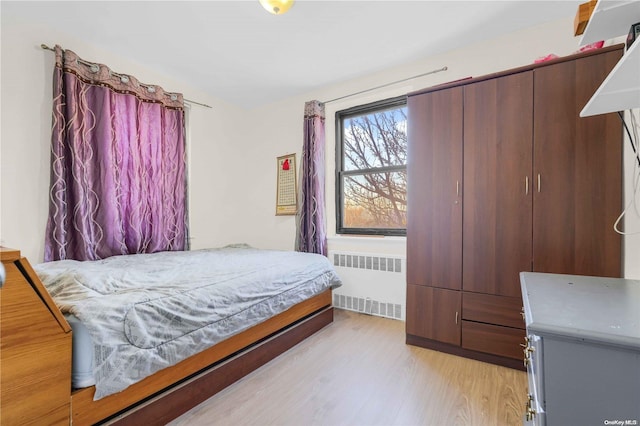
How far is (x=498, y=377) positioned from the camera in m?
1.69

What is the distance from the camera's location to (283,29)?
2.16 m

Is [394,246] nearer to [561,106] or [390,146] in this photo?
[390,146]

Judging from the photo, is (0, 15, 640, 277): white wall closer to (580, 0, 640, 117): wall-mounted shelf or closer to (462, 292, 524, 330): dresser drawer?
(462, 292, 524, 330): dresser drawer

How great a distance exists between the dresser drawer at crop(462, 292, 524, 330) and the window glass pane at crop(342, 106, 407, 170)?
145 centimetres

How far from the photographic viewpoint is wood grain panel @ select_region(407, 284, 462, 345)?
1.96 m

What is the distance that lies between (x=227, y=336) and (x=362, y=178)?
2.12 metres

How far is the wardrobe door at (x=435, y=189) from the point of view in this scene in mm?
1953

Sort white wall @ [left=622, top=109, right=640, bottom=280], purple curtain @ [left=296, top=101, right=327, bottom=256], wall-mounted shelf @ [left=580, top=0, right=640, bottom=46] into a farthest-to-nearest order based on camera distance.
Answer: purple curtain @ [left=296, top=101, right=327, bottom=256] → white wall @ [left=622, top=109, right=640, bottom=280] → wall-mounted shelf @ [left=580, top=0, right=640, bottom=46]

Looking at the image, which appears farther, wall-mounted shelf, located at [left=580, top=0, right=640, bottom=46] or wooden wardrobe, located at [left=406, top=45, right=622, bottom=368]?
wooden wardrobe, located at [left=406, top=45, right=622, bottom=368]

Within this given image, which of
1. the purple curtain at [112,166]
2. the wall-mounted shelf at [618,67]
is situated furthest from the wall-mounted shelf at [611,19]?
the purple curtain at [112,166]

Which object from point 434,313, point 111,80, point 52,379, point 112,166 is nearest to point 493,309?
point 434,313

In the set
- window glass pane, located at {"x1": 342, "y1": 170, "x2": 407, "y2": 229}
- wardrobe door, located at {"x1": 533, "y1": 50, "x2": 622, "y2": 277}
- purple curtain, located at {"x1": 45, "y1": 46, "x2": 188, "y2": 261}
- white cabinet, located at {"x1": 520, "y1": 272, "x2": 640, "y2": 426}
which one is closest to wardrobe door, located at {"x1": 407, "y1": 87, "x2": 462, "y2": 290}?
wardrobe door, located at {"x1": 533, "y1": 50, "x2": 622, "y2": 277}

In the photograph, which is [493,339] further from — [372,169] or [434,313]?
[372,169]

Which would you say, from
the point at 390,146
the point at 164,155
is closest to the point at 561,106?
the point at 390,146
